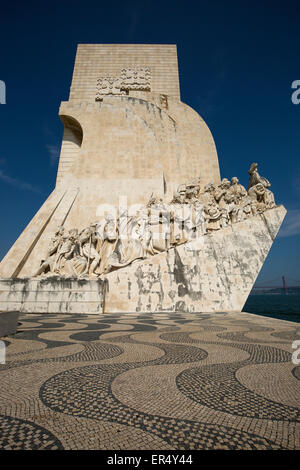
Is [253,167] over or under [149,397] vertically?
over

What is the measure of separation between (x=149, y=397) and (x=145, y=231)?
644cm

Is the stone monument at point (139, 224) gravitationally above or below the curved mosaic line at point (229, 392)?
above

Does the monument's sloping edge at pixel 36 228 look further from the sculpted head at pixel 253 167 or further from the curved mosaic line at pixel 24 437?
the curved mosaic line at pixel 24 437

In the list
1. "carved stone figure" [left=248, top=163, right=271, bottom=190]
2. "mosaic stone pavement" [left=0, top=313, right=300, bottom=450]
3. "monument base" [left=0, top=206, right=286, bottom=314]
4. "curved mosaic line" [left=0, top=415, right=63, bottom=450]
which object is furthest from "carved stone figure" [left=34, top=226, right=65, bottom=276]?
"carved stone figure" [left=248, top=163, right=271, bottom=190]

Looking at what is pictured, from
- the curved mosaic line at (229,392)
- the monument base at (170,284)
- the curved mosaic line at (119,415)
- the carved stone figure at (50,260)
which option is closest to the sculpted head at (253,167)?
the monument base at (170,284)

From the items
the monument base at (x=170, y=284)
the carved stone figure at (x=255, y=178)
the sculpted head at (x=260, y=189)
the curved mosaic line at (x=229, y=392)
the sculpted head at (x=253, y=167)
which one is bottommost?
the curved mosaic line at (x=229, y=392)

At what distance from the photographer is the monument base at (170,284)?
6375mm

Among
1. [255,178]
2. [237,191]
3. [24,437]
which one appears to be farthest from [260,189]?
[24,437]

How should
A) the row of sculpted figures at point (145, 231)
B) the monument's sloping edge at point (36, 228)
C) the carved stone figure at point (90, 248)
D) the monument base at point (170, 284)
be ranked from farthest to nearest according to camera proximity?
the monument's sloping edge at point (36, 228) → the carved stone figure at point (90, 248) → the row of sculpted figures at point (145, 231) → the monument base at point (170, 284)

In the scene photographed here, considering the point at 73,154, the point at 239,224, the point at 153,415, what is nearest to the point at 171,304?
the point at 239,224

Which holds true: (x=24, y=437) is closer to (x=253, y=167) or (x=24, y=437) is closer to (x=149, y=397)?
(x=149, y=397)

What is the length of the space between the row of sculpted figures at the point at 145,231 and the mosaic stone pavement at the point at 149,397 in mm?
4776

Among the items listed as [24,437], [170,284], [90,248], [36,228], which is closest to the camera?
[24,437]

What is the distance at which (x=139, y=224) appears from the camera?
25.9 ft
